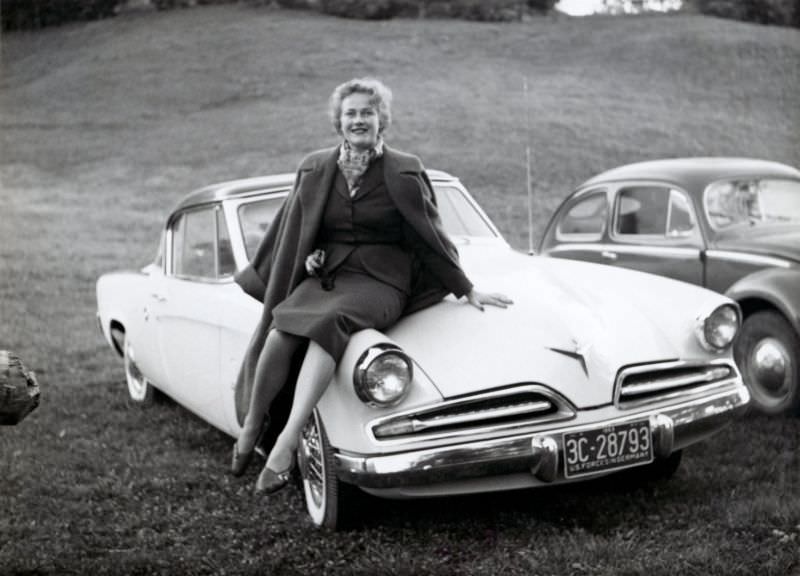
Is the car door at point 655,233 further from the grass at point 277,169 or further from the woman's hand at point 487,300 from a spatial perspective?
the woman's hand at point 487,300

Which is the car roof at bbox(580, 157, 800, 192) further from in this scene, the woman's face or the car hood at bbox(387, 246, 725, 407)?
the woman's face

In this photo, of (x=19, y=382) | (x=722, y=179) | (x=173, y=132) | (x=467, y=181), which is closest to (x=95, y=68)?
(x=173, y=132)

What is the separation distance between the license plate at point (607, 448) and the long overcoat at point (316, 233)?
77 centimetres

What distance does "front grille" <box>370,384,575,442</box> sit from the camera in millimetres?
2918

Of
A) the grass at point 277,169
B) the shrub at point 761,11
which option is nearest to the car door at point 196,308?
the grass at point 277,169

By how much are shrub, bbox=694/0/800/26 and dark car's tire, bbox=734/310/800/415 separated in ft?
8.84

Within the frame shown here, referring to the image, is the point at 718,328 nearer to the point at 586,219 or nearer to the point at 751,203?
the point at 751,203

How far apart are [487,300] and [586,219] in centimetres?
293

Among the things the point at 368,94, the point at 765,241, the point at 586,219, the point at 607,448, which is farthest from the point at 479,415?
the point at 586,219

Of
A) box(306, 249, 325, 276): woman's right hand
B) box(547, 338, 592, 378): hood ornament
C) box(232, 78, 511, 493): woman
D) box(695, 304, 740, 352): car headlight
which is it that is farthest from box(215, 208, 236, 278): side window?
box(695, 304, 740, 352): car headlight

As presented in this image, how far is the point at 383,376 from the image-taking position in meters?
2.94

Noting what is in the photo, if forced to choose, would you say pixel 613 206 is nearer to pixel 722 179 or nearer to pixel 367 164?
pixel 722 179

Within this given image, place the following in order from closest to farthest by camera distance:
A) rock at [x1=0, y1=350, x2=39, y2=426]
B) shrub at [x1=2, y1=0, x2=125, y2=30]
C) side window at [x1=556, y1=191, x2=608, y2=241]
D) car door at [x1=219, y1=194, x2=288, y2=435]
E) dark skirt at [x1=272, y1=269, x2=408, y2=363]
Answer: rock at [x1=0, y1=350, x2=39, y2=426]
dark skirt at [x1=272, y1=269, x2=408, y2=363]
car door at [x1=219, y1=194, x2=288, y2=435]
shrub at [x1=2, y1=0, x2=125, y2=30]
side window at [x1=556, y1=191, x2=608, y2=241]

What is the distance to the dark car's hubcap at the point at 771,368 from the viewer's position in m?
4.52
